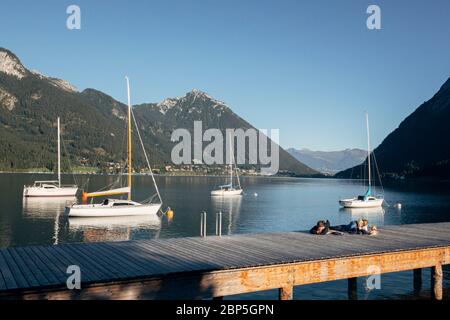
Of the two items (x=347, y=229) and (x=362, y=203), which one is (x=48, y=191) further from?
(x=347, y=229)

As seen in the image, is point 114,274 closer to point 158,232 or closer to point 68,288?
point 68,288

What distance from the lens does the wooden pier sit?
15.1 metres

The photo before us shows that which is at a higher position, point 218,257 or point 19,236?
point 218,257

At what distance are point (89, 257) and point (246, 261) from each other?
6586mm

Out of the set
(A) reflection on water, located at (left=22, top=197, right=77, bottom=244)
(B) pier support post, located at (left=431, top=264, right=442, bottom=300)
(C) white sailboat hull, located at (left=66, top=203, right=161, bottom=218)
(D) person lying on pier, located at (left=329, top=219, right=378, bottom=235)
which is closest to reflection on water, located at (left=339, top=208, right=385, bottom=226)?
(C) white sailboat hull, located at (left=66, top=203, right=161, bottom=218)

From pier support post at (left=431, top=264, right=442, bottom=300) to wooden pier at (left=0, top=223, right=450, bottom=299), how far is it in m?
0.05

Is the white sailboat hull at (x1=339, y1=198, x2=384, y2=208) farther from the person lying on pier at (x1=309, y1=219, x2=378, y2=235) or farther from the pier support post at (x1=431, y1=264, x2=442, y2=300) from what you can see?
the pier support post at (x1=431, y1=264, x2=442, y2=300)

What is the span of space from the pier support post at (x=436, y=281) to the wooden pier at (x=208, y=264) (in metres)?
0.05

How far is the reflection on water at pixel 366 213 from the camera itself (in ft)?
238

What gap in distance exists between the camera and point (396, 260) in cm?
2181

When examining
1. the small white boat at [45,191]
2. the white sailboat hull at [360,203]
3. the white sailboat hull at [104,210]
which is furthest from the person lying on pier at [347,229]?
the small white boat at [45,191]

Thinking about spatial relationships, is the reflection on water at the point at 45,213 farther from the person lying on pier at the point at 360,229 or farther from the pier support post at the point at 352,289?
the pier support post at the point at 352,289

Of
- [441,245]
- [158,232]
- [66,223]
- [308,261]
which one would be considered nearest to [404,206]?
[158,232]

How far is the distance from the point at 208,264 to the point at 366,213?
6977 cm
